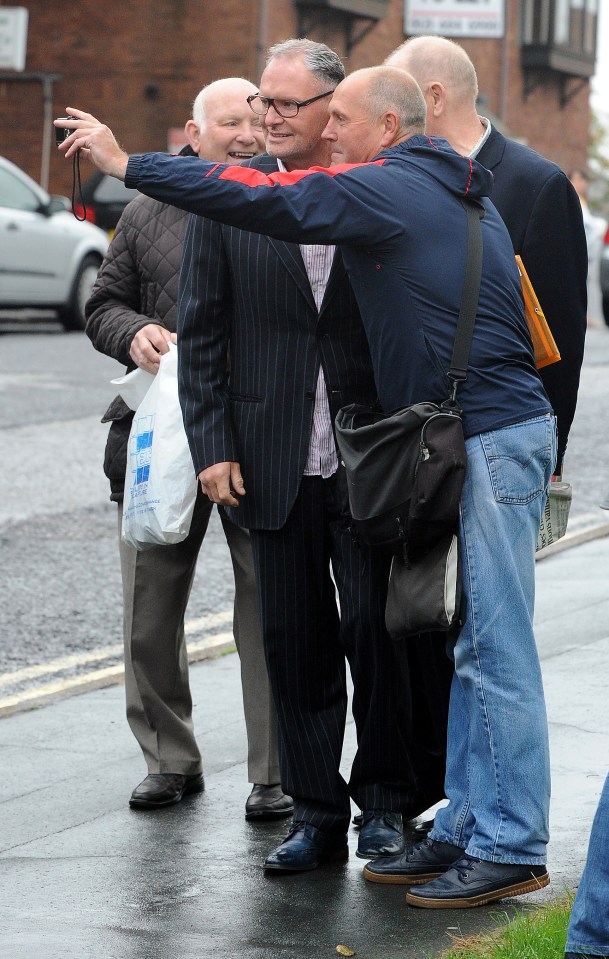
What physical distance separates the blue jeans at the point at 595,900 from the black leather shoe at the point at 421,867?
917 mm

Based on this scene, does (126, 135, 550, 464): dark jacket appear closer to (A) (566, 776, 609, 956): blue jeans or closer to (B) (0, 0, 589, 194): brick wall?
(A) (566, 776, 609, 956): blue jeans

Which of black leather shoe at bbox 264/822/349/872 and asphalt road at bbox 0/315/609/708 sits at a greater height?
black leather shoe at bbox 264/822/349/872

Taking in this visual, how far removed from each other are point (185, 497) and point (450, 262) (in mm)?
1134

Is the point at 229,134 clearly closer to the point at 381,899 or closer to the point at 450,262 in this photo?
the point at 450,262

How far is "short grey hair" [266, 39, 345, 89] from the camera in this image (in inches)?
164

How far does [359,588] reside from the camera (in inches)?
167

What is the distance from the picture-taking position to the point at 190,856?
4352mm

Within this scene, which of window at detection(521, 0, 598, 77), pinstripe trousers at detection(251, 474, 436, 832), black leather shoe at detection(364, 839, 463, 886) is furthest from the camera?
window at detection(521, 0, 598, 77)

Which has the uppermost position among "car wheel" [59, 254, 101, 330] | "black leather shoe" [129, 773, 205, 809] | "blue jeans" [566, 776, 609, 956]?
"blue jeans" [566, 776, 609, 956]

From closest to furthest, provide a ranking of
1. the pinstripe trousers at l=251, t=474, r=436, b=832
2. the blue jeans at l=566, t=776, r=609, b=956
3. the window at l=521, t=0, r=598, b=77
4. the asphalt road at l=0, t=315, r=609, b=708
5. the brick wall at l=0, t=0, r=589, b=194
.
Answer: the blue jeans at l=566, t=776, r=609, b=956 → the pinstripe trousers at l=251, t=474, r=436, b=832 → the asphalt road at l=0, t=315, r=609, b=708 → the brick wall at l=0, t=0, r=589, b=194 → the window at l=521, t=0, r=598, b=77

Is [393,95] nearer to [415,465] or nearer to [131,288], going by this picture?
[415,465]

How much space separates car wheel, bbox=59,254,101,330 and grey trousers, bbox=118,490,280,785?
13.9 m

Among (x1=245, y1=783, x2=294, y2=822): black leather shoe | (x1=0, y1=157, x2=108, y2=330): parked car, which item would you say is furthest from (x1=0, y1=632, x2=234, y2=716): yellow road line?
(x1=0, y1=157, x2=108, y2=330): parked car

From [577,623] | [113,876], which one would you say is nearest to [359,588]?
[113,876]
